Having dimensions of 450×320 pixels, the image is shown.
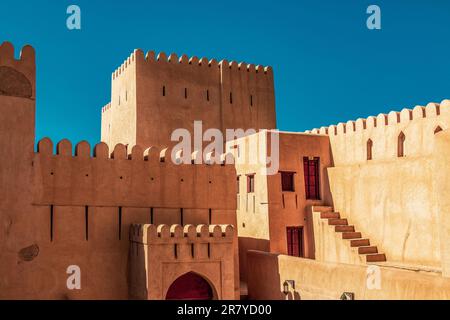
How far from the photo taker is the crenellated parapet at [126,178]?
1148 cm

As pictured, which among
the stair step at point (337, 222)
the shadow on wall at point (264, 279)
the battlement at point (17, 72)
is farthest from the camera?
the stair step at point (337, 222)

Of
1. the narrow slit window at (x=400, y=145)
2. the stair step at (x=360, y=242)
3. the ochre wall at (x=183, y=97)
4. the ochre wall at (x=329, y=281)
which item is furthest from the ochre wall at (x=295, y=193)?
the ochre wall at (x=183, y=97)

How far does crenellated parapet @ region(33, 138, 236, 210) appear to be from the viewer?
11.5 metres

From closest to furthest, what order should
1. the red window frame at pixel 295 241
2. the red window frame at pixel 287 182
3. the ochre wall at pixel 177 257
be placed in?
the ochre wall at pixel 177 257 < the red window frame at pixel 295 241 < the red window frame at pixel 287 182

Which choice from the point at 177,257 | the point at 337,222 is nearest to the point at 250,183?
the point at 337,222

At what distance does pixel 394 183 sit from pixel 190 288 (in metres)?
6.34

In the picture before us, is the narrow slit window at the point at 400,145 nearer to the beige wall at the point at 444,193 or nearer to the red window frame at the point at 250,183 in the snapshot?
the red window frame at the point at 250,183

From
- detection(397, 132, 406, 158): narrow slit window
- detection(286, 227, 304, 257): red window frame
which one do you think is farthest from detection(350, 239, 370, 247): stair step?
detection(397, 132, 406, 158): narrow slit window

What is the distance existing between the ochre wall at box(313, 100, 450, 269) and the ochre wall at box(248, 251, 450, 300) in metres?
2.81

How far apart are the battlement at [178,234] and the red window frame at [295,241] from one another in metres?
4.36

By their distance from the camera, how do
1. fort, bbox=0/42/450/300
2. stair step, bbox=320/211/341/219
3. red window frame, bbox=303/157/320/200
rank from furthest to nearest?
1. red window frame, bbox=303/157/320/200
2. stair step, bbox=320/211/341/219
3. fort, bbox=0/42/450/300

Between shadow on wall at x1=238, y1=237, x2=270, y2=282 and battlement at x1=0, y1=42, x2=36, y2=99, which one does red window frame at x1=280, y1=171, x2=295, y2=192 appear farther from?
battlement at x1=0, y1=42, x2=36, y2=99

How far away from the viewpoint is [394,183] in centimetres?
1413

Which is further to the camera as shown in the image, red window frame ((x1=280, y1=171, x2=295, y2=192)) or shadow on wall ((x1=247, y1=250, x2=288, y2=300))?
red window frame ((x1=280, y1=171, x2=295, y2=192))
